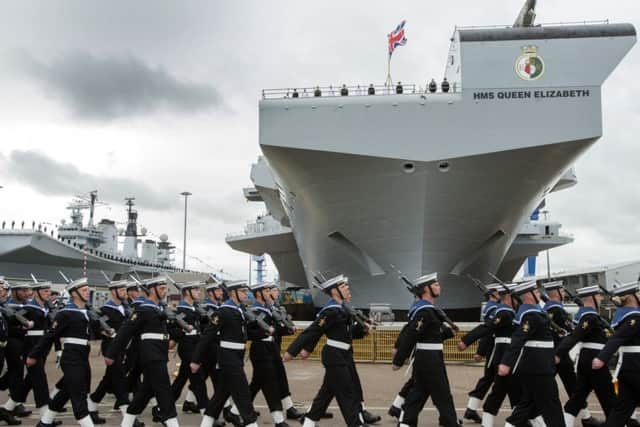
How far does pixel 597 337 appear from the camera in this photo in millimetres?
6086

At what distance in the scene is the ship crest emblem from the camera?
47.4 ft

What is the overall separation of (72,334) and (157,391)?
1073 mm

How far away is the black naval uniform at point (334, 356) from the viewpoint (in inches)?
221

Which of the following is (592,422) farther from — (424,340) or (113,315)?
(113,315)

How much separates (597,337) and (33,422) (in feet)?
21.2

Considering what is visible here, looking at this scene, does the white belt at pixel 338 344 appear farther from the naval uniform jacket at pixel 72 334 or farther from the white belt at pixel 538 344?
the naval uniform jacket at pixel 72 334

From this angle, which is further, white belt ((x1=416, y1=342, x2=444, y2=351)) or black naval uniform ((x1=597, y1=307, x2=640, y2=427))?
white belt ((x1=416, y1=342, x2=444, y2=351))

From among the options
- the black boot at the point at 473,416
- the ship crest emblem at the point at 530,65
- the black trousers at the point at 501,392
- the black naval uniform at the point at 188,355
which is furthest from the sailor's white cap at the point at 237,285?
the ship crest emblem at the point at 530,65

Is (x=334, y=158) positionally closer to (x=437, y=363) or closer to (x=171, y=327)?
(x=171, y=327)

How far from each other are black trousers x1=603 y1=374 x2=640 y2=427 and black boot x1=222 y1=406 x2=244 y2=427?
385cm

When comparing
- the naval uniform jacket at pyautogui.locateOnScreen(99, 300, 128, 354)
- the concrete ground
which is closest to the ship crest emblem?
the concrete ground

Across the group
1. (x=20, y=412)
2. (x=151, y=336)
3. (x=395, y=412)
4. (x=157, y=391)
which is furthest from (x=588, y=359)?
(x=20, y=412)

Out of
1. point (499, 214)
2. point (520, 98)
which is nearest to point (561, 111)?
point (520, 98)

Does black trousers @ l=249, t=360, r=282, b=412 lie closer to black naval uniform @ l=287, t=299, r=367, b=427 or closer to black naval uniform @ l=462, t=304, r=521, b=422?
black naval uniform @ l=287, t=299, r=367, b=427
